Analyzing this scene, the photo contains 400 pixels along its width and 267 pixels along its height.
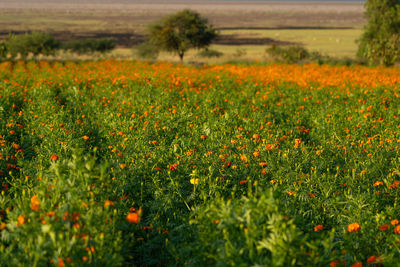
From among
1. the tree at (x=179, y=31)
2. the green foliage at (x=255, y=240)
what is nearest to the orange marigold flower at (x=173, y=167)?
the green foliage at (x=255, y=240)

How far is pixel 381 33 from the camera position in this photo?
88.4ft

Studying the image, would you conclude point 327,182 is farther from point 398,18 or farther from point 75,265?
point 398,18

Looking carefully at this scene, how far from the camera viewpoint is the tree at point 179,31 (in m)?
36.6

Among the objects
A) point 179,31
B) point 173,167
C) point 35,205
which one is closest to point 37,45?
point 179,31

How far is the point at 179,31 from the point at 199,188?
35145 mm

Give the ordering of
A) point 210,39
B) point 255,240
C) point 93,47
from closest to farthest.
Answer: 1. point 255,240
2. point 210,39
3. point 93,47

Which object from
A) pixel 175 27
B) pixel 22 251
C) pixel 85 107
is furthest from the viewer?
pixel 175 27

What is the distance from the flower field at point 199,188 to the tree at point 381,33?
16.7 m

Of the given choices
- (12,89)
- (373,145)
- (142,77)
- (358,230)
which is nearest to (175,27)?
(142,77)

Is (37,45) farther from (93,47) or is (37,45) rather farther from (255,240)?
(255,240)

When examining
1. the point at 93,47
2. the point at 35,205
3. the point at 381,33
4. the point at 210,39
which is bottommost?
the point at 35,205

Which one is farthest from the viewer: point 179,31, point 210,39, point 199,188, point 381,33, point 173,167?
point 210,39

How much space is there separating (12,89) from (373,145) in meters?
9.48

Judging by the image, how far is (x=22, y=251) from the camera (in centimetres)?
267
